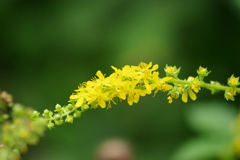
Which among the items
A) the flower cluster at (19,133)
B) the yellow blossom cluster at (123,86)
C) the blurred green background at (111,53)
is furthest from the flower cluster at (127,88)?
the blurred green background at (111,53)

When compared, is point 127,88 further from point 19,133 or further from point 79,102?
point 19,133

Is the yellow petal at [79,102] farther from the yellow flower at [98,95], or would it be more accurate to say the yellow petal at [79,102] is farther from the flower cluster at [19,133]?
the flower cluster at [19,133]

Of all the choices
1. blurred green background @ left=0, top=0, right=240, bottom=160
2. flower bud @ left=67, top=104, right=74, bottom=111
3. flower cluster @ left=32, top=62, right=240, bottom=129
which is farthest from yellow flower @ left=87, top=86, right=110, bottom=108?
blurred green background @ left=0, top=0, right=240, bottom=160

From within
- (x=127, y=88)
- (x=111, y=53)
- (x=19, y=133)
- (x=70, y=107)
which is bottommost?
(x=19, y=133)

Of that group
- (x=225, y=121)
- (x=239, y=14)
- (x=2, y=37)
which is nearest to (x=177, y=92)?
(x=225, y=121)

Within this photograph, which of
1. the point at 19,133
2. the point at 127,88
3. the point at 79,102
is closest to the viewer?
the point at 19,133

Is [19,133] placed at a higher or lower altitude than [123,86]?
lower

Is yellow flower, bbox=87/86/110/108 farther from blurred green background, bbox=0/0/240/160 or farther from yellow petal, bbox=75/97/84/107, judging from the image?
blurred green background, bbox=0/0/240/160

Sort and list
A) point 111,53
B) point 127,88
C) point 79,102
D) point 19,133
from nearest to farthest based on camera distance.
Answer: point 19,133
point 127,88
point 79,102
point 111,53

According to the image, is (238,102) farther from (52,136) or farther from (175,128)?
(52,136)

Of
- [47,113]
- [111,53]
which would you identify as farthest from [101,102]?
[111,53]
